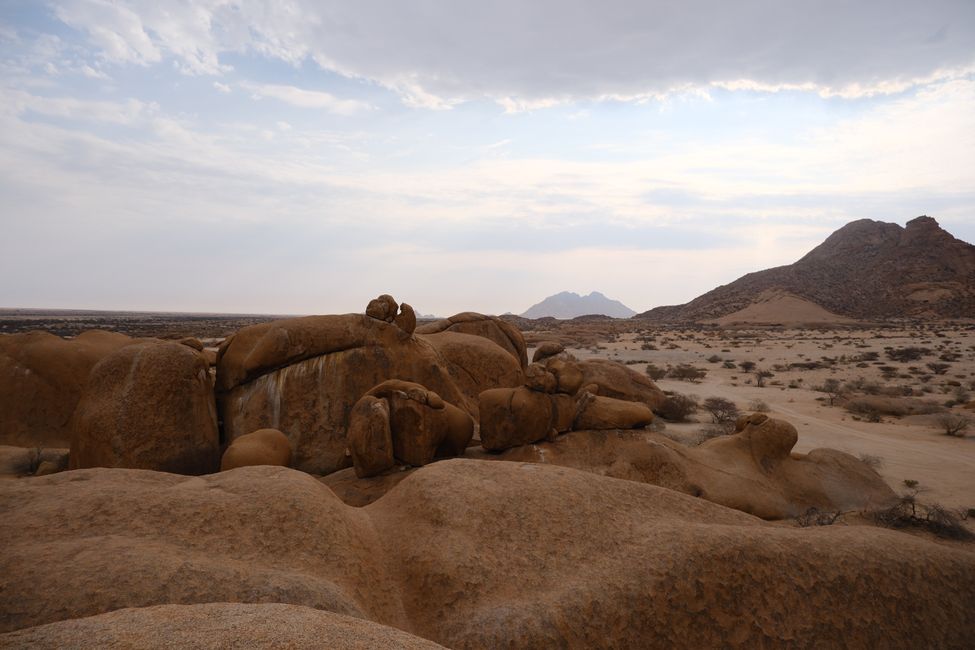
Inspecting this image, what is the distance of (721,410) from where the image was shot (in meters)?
15.0

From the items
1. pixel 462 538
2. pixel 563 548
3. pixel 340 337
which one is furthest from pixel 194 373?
pixel 563 548

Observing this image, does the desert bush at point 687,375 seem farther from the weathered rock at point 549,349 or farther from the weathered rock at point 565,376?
the weathered rock at point 565,376

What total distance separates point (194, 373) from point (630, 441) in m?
7.10

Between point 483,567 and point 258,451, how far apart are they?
4495 mm

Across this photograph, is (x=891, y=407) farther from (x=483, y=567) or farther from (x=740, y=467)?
(x=483, y=567)

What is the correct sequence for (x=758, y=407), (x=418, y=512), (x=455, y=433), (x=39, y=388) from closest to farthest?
(x=418, y=512) → (x=455, y=433) → (x=39, y=388) → (x=758, y=407)

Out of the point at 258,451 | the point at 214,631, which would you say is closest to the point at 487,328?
the point at 258,451

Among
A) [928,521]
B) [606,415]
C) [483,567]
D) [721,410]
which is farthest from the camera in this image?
[721,410]

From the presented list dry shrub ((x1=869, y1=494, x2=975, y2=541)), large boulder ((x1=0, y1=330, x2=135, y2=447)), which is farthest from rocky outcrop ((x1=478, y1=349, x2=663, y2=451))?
large boulder ((x1=0, y1=330, x2=135, y2=447))

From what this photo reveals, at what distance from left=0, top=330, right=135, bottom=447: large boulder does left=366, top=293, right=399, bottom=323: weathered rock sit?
4993mm

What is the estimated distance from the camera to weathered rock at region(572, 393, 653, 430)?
29.2 feet

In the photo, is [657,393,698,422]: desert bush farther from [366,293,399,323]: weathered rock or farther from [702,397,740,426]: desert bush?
[366,293,399,323]: weathered rock

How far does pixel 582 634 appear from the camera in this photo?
377cm

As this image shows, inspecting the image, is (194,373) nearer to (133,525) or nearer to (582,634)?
(133,525)
